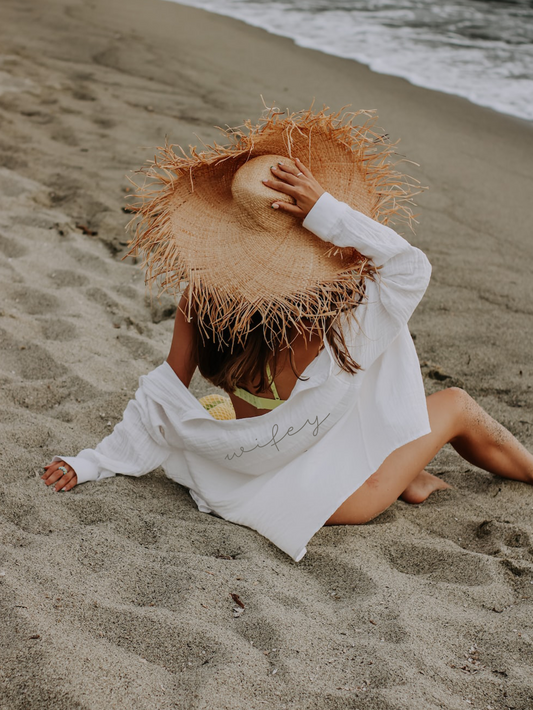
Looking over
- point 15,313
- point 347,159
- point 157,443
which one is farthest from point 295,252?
point 15,313

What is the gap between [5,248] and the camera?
343 cm

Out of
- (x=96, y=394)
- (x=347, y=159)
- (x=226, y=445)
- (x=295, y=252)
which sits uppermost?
(x=347, y=159)

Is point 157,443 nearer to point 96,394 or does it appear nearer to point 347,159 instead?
point 96,394

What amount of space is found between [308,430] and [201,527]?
42 cm

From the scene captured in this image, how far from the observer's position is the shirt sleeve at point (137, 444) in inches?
79.5

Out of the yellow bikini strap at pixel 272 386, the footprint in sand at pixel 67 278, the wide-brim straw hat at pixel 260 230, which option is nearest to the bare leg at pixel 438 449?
the yellow bikini strap at pixel 272 386

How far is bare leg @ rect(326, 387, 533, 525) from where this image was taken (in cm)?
203

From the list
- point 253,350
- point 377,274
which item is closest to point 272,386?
point 253,350

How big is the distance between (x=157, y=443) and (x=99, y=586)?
57 cm

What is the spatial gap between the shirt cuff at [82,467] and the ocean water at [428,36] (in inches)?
206

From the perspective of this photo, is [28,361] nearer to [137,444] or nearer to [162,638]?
[137,444]

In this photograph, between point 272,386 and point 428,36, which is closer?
point 272,386

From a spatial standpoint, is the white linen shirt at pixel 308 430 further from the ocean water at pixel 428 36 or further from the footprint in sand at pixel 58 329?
the ocean water at pixel 428 36

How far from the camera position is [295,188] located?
1.64m
